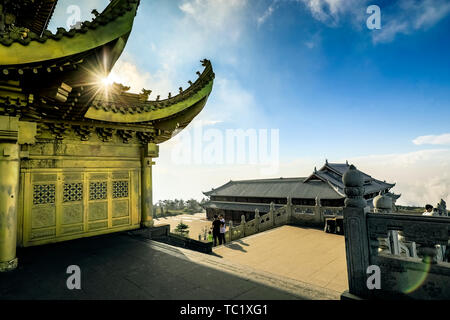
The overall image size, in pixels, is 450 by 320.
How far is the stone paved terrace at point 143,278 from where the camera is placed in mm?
3070

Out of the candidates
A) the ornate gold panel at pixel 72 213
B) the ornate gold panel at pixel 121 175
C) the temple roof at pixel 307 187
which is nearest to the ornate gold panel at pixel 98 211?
the ornate gold panel at pixel 72 213

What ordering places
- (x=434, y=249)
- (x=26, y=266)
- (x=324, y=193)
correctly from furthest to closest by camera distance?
(x=324, y=193) < (x=26, y=266) < (x=434, y=249)

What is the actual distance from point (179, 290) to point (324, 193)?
2065cm

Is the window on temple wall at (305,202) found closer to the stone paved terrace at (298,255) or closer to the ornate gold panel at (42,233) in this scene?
the stone paved terrace at (298,255)

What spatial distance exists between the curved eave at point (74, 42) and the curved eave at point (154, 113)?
7.54 feet

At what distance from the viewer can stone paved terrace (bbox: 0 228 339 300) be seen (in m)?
3.07

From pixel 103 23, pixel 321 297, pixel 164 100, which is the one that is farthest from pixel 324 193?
pixel 103 23

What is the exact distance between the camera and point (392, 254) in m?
2.88

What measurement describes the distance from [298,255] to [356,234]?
536cm

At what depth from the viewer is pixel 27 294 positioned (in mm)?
3154

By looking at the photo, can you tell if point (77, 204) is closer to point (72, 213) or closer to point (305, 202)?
point (72, 213)

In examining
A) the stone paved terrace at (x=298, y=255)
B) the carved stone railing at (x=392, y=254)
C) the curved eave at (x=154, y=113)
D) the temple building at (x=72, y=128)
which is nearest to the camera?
the carved stone railing at (x=392, y=254)
